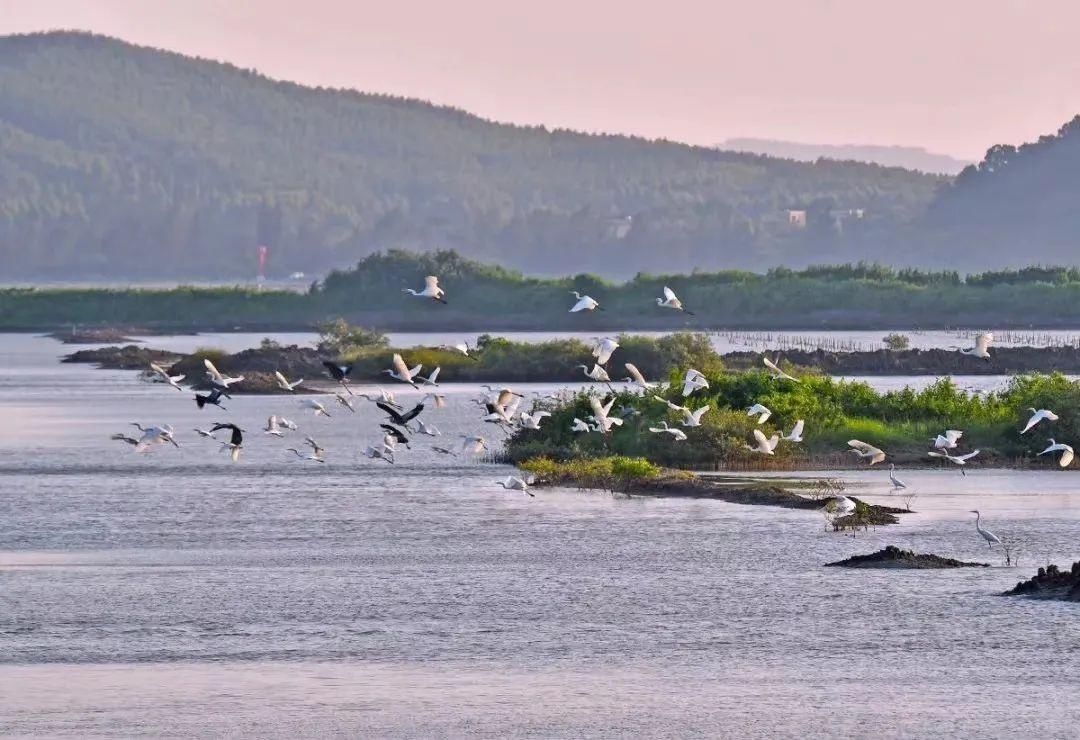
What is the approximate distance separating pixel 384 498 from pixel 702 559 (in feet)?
51.2

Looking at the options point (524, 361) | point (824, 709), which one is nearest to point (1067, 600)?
point (824, 709)

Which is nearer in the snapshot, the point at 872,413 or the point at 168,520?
the point at 168,520

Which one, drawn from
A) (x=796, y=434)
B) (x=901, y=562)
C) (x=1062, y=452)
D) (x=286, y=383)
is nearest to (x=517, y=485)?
(x=286, y=383)

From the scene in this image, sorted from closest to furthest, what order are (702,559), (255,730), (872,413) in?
(255,730) → (702,559) → (872,413)

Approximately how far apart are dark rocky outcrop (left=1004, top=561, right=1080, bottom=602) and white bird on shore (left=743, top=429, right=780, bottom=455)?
56.0 ft

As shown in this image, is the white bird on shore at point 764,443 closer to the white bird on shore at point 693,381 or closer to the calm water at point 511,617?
the white bird on shore at point 693,381

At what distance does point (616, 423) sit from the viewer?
211 ft

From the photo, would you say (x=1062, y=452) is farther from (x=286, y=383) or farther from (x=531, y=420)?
(x=286, y=383)

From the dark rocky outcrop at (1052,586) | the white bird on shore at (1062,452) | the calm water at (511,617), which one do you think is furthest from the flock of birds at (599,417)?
the dark rocky outcrop at (1052,586)

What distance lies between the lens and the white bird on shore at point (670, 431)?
2396 inches

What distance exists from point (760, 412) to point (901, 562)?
60.5ft

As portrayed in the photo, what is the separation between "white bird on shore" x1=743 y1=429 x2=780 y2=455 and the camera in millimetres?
59062

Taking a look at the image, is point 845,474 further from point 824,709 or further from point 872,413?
point 824,709

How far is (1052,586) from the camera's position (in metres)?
40.8
